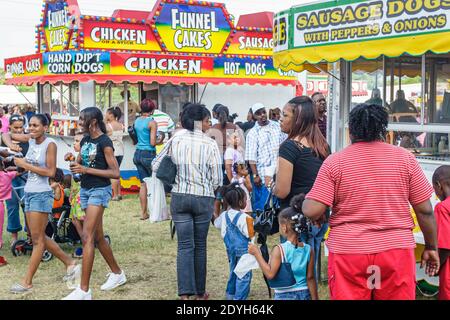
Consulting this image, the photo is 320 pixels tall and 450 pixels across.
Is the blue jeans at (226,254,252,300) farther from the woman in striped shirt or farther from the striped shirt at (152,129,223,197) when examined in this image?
the striped shirt at (152,129,223,197)

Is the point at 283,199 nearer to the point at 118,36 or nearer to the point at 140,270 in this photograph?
the point at 140,270

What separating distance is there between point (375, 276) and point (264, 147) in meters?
4.40

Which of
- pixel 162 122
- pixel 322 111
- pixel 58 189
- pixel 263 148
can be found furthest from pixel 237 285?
pixel 162 122

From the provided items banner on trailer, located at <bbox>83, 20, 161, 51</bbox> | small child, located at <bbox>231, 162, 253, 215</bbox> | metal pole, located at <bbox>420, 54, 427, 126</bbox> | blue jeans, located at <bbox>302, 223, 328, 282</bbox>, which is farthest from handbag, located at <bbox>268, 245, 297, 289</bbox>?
banner on trailer, located at <bbox>83, 20, 161, 51</bbox>

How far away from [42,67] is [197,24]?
367cm

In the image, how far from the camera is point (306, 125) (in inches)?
174

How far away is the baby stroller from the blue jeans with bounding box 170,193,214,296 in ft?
7.45

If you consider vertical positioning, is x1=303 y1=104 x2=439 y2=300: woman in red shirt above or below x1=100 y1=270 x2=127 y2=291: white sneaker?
above

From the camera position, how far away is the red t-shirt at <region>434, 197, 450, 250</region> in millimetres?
4391

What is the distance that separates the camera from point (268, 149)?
773 centimetres

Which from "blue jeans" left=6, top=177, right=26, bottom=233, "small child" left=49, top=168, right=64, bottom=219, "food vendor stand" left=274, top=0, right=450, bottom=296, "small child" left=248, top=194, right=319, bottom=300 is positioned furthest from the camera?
"blue jeans" left=6, top=177, right=26, bottom=233

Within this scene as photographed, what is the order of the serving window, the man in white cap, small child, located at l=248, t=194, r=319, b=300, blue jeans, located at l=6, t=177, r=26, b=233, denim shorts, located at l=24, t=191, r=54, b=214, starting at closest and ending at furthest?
1. small child, located at l=248, t=194, r=319, b=300
2. denim shorts, located at l=24, t=191, r=54, b=214
3. the serving window
4. the man in white cap
5. blue jeans, located at l=6, t=177, r=26, b=233
